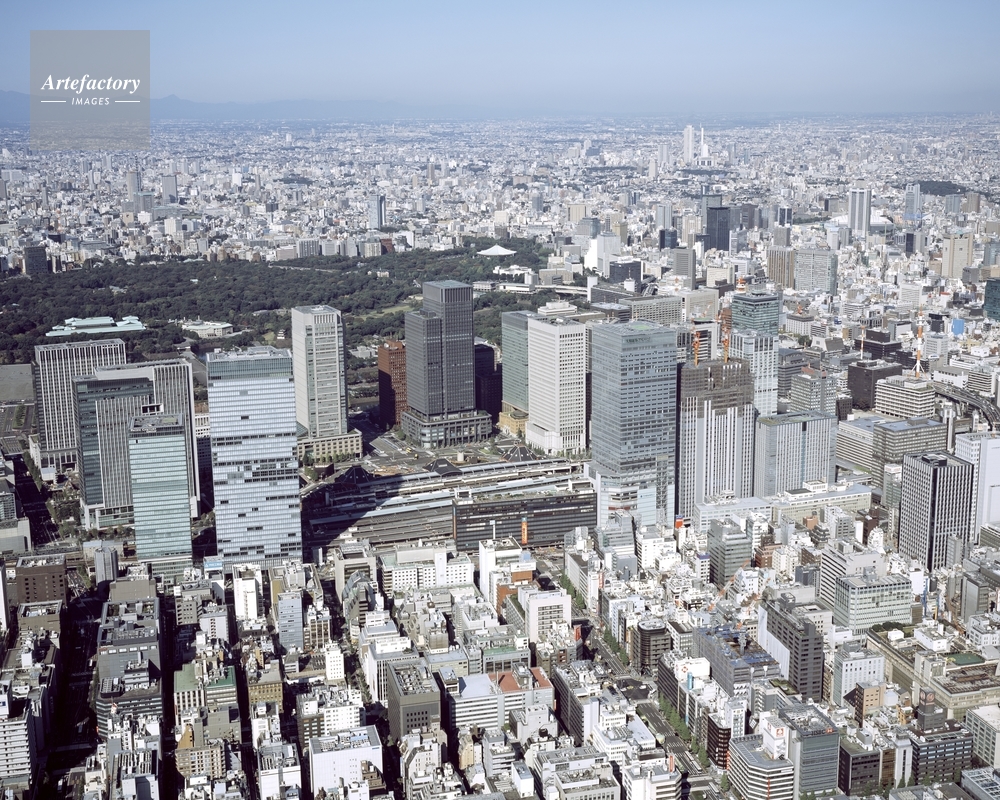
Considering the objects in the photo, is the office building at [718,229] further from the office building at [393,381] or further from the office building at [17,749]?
the office building at [17,749]

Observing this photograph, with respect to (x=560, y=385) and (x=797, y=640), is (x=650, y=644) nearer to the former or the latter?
(x=797, y=640)

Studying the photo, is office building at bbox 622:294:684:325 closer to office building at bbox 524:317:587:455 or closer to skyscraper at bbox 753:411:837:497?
office building at bbox 524:317:587:455

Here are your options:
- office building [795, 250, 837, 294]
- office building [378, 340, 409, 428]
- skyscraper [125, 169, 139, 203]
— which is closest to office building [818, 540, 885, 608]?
office building [378, 340, 409, 428]

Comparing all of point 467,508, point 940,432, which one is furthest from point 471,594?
point 940,432

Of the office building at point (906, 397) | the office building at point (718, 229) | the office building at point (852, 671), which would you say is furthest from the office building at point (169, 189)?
the office building at point (852, 671)

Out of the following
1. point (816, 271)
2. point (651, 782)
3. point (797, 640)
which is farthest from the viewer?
point (816, 271)

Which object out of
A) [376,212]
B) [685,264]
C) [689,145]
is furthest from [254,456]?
[689,145]
